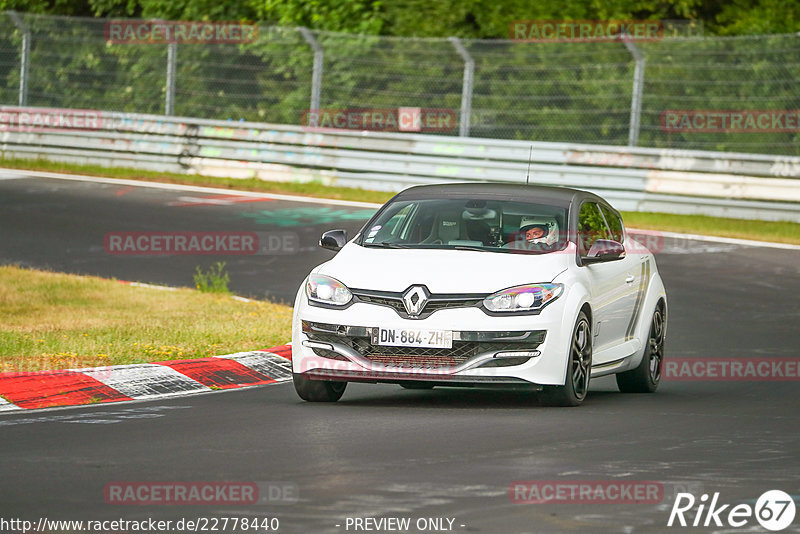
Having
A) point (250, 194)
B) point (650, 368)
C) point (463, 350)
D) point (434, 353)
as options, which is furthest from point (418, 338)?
point (250, 194)

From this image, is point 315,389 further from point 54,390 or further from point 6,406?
point 6,406

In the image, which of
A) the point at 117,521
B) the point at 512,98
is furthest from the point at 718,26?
the point at 117,521

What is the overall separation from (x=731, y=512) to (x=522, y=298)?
10.6ft

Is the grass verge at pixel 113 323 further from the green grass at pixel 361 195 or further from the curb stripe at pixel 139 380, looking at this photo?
the green grass at pixel 361 195

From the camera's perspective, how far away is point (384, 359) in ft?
32.2

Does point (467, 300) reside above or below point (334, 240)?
below

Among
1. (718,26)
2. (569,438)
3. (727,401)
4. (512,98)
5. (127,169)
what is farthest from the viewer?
(718,26)

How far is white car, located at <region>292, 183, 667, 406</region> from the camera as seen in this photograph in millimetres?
9734

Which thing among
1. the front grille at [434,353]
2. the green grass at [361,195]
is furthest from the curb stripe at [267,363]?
the green grass at [361,195]

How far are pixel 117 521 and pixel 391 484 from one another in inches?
54.9

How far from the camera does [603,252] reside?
10641mm

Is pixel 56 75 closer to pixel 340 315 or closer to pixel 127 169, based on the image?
pixel 127 169

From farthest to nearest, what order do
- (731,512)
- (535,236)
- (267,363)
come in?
(267,363) < (535,236) < (731,512)

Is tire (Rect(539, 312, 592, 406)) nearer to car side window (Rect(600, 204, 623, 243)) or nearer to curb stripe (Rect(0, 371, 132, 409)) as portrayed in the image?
car side window (Rect(600, 204, 623, 243))
